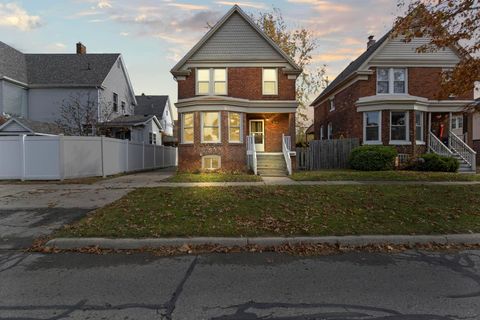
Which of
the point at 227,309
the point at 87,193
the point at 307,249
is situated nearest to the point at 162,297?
the point at 227,309

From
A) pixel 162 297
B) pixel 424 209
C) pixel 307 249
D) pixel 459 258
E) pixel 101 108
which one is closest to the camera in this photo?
pixel 162 297

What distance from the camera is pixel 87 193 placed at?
38.1 ft

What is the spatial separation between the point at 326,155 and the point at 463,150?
8.01m

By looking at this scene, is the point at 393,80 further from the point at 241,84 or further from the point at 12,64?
the point at 12,64

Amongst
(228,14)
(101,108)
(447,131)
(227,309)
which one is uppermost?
(228,14)

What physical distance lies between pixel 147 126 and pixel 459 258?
27445mm

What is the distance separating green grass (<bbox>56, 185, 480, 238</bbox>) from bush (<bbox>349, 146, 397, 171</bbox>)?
22.9ft

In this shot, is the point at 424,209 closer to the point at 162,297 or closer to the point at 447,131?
the point at 162,297

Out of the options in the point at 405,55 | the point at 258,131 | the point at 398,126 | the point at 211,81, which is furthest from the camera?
the point at 258,131

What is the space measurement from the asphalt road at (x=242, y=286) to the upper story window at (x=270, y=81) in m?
16.5

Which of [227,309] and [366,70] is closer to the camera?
[227,309]

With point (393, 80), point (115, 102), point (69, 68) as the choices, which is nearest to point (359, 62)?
point (393, 80)

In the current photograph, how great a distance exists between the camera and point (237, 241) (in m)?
6.29

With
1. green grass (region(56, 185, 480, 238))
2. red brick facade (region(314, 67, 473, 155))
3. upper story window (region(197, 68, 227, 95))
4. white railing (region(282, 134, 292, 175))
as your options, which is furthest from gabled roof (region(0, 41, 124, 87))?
green grass (region(56, 185, 480, 238))
